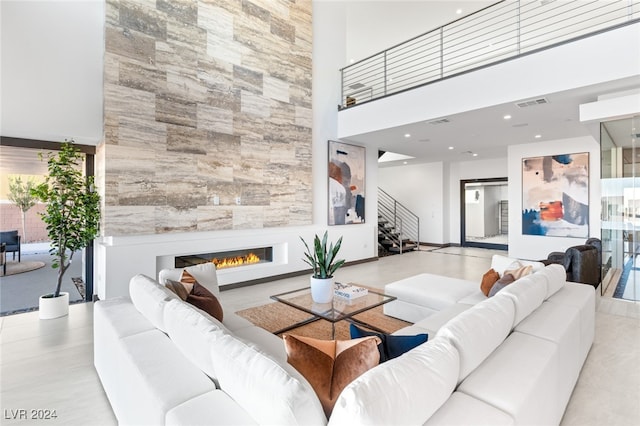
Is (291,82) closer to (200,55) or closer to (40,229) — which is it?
(200,55)

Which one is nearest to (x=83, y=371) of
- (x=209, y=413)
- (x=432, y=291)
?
(x=209, y=413)

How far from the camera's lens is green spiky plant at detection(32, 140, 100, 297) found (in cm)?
396

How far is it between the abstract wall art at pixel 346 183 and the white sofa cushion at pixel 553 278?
4.46 metres

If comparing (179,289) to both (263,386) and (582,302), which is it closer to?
(263,386)

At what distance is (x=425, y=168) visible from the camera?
10961 mm

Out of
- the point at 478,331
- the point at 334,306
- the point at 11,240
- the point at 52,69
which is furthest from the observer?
the point at 11,240

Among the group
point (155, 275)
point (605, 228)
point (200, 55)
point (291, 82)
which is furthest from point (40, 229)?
point (605, 228)

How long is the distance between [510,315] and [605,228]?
450 centimetres

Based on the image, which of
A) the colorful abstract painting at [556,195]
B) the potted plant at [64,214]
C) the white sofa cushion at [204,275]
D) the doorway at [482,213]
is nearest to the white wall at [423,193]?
the doorway at [482,213]

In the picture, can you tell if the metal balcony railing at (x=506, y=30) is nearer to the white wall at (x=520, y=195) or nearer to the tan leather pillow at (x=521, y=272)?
the white wall at (x=520, y=195)

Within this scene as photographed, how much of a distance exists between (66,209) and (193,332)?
3.74 m

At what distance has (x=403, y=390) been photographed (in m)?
1.06

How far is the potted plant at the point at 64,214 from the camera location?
395 cm

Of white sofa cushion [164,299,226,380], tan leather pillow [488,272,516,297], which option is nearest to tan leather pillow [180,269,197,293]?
white sofa cushion [164,299,226,380]
